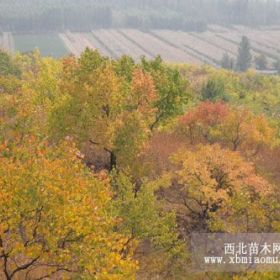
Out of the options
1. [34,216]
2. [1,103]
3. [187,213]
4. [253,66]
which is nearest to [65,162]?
[34,216]

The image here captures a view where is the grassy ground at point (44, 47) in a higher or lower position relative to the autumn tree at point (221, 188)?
lower

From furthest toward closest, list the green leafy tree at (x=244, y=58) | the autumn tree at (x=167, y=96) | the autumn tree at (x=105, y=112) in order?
1. the green leafy tree at (x=244, y=58)
2. the autumn tree at (x=167, y=96)
3. the autumn tree at (x=105, y=112)

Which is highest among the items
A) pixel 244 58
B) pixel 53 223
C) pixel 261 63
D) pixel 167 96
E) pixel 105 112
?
pixel 105 112

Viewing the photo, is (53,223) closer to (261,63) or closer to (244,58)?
(244,58)

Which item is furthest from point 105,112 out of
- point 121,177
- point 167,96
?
point 167,96

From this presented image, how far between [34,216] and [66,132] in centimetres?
1938

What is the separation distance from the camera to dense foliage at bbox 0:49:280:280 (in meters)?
20.7

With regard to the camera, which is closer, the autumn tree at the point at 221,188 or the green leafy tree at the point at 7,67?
the autumn tree at the point at 221,188

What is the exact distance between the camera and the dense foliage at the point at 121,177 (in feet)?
68.0

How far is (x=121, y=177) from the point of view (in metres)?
31.8

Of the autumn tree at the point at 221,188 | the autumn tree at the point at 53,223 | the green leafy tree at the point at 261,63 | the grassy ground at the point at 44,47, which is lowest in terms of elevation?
the green leafy tree at the point at 261,63

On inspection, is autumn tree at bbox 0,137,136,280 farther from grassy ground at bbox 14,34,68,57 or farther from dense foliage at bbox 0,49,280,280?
A: grassy ground at bbox 14,34,68,57

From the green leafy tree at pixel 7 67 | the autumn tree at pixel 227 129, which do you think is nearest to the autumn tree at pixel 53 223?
the autumn tree at pixel 227 129

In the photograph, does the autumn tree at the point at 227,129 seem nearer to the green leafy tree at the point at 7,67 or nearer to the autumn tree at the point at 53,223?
the autumn tree at the point at 53,223
